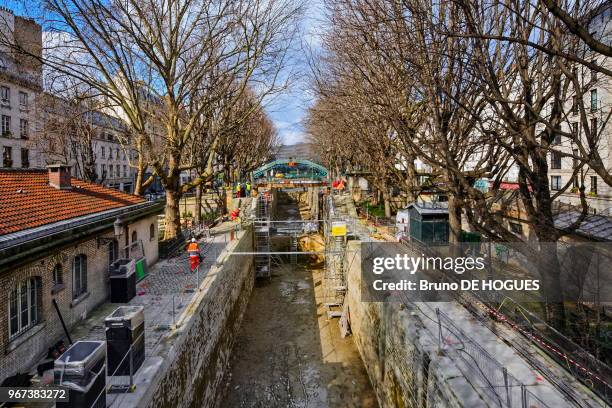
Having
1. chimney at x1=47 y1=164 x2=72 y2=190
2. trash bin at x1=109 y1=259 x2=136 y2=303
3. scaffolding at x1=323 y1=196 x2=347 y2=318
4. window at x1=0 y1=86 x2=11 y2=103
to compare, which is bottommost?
scaffolding at x1=323 y1=196 x2=347 y2=318

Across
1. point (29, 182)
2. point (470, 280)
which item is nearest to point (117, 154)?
point (29, 182)

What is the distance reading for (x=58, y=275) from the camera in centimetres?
991

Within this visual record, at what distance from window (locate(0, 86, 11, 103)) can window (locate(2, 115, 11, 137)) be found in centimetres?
133

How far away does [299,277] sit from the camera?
85.0 feet

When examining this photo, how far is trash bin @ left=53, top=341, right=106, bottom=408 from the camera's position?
555 centimetres

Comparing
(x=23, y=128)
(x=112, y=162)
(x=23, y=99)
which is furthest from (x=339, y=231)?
(x=112, y=162)

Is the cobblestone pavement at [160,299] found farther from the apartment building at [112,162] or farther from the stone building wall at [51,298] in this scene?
the apartment building at [112,162]

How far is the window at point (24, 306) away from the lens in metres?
8.15

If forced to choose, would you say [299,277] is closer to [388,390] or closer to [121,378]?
[388,390]

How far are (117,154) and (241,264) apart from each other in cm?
3932

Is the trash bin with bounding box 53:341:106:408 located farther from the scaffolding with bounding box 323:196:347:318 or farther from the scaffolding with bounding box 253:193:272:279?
the scaffolding with bounding box 253:193:272:279

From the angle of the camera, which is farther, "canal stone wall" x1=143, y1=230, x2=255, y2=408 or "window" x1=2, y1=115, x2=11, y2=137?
"window" x1=2, y1=115, x2=11, y2=137

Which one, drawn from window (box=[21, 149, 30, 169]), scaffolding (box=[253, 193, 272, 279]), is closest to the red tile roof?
scaffolding (box=[253, 193, 272, 279])

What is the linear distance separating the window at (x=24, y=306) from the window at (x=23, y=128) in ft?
101
